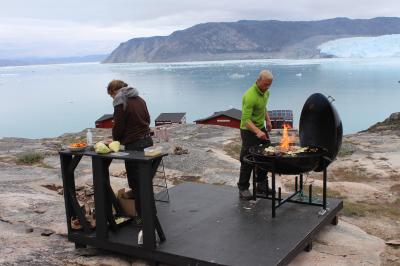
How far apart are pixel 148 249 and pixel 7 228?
2.61 metres

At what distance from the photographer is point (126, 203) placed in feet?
18.5

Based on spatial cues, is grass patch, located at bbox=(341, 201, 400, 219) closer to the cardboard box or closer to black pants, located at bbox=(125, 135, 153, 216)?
the cardboard box

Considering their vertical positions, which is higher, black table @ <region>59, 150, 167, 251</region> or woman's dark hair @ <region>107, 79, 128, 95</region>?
woman's dark hair @ <region>107, 79, 128, 95</region>

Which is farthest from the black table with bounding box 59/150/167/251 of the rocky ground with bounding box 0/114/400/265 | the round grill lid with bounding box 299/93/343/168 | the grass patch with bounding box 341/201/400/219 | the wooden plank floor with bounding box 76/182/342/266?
the grass patch with bounding box 341/201/400/219

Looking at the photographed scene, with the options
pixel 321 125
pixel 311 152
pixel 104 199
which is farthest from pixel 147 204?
pixel 321 125

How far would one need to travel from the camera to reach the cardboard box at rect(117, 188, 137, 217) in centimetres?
562

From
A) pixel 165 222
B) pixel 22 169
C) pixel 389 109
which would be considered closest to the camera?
pixel 165 222

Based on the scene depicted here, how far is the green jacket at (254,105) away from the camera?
601cm

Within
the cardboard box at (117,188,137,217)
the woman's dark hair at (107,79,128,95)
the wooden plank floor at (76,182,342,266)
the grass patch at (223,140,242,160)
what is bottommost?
the grass patch at (223,140,242,160)

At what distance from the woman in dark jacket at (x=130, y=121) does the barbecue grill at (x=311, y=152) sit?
4.99 feet

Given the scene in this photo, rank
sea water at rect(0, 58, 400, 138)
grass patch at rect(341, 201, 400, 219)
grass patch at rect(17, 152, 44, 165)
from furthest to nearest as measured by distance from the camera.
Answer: sea water at rect(0, 58, 400, 138)
grass patch at rect(17, 152, 44, 165)
grass patch at rect(341, 201, 400, 219)

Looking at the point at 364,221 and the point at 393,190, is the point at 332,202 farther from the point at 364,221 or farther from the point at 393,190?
the point at 393,190

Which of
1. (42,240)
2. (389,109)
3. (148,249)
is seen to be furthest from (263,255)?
(389,109)

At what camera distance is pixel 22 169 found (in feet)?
36.6
